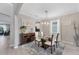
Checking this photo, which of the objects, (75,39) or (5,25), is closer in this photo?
(75,39)

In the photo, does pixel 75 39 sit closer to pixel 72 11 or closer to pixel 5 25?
pixel 72 11

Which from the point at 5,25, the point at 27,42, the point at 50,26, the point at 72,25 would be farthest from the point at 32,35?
the point at 5,25

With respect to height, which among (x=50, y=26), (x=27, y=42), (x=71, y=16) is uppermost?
(x=71, y=16)

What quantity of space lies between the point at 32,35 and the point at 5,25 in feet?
14.1

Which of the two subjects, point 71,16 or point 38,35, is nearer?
point 71,16

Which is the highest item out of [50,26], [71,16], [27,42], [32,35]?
[71,16]

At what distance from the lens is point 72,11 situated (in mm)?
5527
